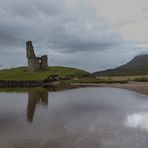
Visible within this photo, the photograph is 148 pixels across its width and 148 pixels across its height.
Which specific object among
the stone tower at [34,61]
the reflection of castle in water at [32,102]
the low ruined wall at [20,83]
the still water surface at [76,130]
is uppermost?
the stone tower at [34,61]

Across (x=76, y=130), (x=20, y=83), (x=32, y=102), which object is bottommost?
(x=76, y=130)

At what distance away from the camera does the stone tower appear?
131 meters

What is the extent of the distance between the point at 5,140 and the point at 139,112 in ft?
63.2

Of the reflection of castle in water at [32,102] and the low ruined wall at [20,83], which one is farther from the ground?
the low ruined wall at [20,83]

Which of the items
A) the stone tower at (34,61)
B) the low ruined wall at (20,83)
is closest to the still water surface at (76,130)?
the low ruined wall at (20,83)

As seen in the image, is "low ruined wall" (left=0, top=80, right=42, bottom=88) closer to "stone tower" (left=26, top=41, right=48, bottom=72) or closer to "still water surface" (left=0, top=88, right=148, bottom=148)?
"stone tower" (left=26, top=41, right=48, bottom=72)

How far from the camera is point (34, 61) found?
439ft

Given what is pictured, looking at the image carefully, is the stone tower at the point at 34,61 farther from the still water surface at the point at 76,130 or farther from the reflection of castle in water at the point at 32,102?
the still water surface at the point at 76,130

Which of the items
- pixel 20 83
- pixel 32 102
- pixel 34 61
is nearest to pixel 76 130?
pixel 32 102

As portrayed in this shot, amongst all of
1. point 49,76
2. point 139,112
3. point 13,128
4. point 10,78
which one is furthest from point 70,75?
point 13,128

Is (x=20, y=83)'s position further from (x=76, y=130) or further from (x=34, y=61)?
(x=76, y=130)

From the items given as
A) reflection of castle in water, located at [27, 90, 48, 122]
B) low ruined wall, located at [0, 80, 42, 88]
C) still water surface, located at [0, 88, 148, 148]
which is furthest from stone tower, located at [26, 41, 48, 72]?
still water surface, located at [0, 88, 148, 148]

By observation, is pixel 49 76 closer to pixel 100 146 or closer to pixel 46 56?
pixel 46 56

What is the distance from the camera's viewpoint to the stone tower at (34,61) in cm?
13075
